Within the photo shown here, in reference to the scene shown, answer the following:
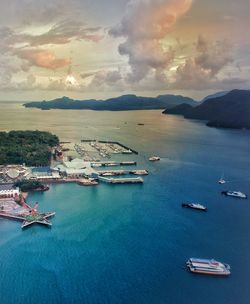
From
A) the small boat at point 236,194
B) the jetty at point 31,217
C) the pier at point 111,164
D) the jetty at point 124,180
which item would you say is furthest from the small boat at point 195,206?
the pier at point 111,164

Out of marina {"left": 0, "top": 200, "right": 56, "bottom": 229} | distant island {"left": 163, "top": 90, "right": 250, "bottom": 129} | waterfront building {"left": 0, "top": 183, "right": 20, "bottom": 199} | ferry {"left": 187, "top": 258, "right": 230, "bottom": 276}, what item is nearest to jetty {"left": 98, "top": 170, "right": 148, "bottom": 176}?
waterfront building {"left": 0, "top": 183, "right": 20, "bottom": 199}

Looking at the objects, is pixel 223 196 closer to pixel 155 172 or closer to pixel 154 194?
pixel 154 194

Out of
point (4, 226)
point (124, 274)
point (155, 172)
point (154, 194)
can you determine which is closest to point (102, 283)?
point (124, 274)

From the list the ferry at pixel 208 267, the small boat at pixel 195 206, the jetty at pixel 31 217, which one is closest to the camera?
the ferry at pixel 208 267

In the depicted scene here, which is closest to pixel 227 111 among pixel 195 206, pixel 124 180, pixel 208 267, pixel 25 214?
pixel 124 180

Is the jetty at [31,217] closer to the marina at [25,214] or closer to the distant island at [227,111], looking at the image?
the marina at [25,214]
